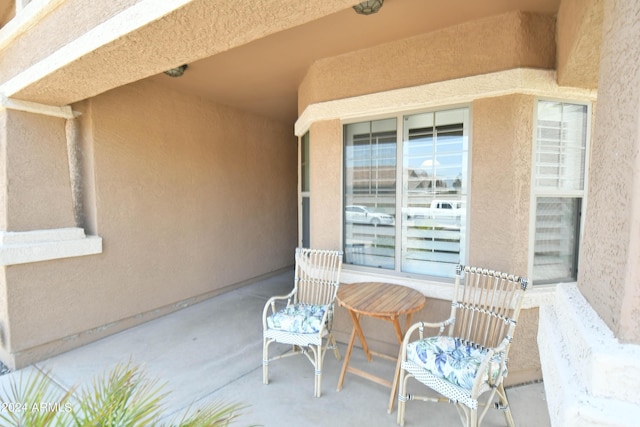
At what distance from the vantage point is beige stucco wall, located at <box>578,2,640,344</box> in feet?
2.78

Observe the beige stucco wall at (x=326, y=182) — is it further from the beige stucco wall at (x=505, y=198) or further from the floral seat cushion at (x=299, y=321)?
the beige stucco wall at (x=505, y=198)

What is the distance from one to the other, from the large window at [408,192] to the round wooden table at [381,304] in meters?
0.42

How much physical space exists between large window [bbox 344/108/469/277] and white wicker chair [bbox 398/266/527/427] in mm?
390

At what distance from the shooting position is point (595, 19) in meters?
1.63

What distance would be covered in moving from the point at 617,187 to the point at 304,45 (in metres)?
2.78

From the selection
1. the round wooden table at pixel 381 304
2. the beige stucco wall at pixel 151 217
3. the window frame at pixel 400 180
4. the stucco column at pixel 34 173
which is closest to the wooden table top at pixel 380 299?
the round wooden table at pixel 381 304

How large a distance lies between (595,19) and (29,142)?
4.57 m

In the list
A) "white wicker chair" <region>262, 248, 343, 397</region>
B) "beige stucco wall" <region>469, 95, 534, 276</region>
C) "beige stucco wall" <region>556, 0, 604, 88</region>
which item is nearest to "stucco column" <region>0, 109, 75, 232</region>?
"white wicker chair" <region>262, 248, 343, 397</region>

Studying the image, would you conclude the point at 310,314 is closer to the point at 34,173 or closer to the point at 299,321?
the point at 299,321

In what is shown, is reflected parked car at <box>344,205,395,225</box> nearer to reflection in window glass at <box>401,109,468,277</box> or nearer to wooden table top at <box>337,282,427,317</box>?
reflection in window glass at <box>401,109,468,277</box>

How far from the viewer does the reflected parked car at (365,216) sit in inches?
122

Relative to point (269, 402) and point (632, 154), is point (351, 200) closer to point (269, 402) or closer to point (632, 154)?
point (269, 402)

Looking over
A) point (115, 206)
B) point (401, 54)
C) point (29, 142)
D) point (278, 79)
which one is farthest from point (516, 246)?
point (29, 142)

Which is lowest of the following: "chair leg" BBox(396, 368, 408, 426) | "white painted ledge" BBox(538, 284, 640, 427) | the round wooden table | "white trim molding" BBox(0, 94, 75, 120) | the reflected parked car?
"chair leg" BBox(396, 368, 408, 426)
